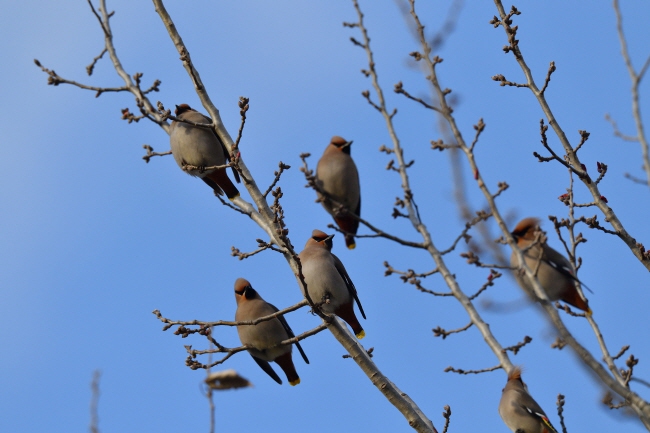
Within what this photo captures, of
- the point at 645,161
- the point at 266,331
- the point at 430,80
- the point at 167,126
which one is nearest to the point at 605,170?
the point at 430,80

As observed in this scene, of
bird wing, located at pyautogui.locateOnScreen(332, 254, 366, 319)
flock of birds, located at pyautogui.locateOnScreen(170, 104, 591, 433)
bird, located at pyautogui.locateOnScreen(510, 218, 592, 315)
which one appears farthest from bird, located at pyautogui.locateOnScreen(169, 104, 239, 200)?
bird, located at pyautogui.locateOnScreen(510, 218, 592, 315)

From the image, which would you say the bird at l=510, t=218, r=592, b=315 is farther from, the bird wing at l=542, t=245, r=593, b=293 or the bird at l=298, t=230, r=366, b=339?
the bird at l=298, t=230, r=366, b=339

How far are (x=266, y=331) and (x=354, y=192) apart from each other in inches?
51.1

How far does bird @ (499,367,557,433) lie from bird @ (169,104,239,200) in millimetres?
2586

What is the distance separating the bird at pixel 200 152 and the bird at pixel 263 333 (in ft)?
2.57

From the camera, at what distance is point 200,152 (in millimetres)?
6531

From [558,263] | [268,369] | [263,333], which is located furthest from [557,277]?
[268,369]

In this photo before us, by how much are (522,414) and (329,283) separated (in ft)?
5.84

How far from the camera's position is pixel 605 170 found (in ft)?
17.9

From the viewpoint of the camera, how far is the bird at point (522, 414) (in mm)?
6324

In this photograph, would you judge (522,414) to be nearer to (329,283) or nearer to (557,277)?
(557,277)

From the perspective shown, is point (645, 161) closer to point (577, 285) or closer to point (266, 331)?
point (577, 285)

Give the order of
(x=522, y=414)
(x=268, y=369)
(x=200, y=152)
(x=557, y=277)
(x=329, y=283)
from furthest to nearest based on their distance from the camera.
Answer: (x=268, y=369) < (x=200, y=152) < (x=522, y=414) < (x=329, y=283) < (x=557, y=277)

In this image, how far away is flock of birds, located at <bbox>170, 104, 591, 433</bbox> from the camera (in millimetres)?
5383
